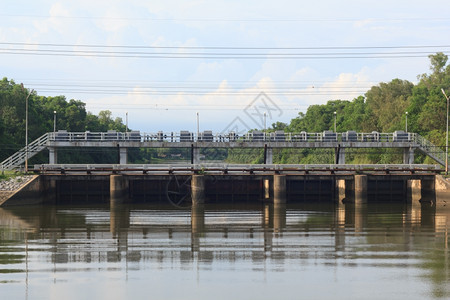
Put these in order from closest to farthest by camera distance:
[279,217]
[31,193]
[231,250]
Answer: [231,250] → [279,217] → [31,193]

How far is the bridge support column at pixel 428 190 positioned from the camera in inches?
2338

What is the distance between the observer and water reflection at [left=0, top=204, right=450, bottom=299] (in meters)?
26.0

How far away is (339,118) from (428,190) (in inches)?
3856

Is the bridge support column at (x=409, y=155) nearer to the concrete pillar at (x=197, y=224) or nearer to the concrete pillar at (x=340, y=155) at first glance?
the concrete pillar at (x=340, y=155)

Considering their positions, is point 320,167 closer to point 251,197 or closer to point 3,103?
point 251,197

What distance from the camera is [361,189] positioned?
5819cm

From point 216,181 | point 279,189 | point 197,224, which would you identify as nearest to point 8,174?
point 216,181

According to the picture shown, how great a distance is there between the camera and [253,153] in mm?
186625

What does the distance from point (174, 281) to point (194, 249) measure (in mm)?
7209

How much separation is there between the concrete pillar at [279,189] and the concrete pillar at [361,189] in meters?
7.13

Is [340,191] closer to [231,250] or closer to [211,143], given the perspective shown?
[211,143]

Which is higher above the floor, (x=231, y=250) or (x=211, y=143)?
(x=211, y=143)

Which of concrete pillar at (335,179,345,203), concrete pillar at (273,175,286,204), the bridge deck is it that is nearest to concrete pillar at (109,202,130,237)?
the bridge deck

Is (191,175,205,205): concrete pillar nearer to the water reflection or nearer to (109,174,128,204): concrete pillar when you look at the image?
the water reflection
